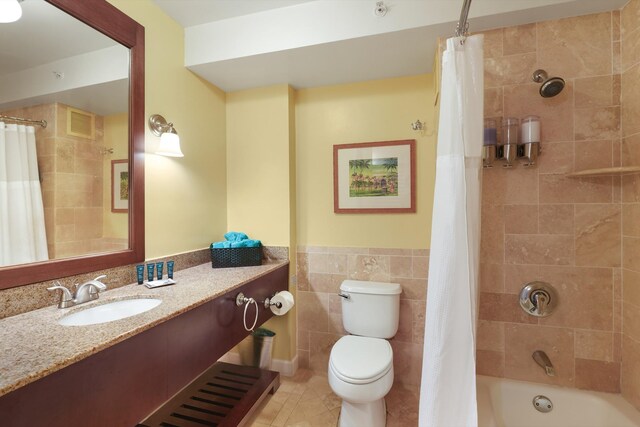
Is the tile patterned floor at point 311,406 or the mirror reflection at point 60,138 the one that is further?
the tile patterned floor at point 311,406

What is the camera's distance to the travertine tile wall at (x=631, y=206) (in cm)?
142

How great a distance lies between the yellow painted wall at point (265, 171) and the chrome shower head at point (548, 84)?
158 centimetres

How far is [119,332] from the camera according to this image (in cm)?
98

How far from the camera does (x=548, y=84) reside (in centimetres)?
151

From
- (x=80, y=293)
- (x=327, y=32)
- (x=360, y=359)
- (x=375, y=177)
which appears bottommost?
(x=360, y=359)

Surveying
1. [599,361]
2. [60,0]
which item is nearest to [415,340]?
[599,361]

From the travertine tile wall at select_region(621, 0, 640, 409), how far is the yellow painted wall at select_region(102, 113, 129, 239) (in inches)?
102

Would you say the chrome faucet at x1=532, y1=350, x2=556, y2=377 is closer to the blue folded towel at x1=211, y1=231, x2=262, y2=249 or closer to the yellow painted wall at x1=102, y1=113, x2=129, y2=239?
the blue folded towel at x1=211, y1=231, x2=262, y2=249

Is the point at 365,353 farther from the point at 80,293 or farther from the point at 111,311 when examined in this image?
the point at 80,293

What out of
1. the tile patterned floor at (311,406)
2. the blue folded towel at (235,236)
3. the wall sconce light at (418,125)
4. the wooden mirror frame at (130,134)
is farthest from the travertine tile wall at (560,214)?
the wooden mirror frame at (130,134)

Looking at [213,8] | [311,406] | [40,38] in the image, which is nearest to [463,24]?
[213,8]

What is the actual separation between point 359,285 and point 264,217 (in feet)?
2.97

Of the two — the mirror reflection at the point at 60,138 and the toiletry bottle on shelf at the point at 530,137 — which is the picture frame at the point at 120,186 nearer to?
the mirror reflection at the point at 60,138

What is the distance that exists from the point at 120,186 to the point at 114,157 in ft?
0.50
